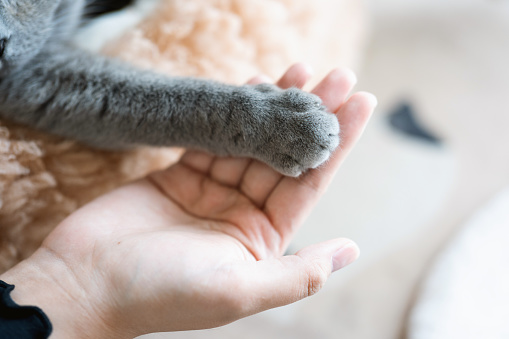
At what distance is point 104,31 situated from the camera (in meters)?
0.90

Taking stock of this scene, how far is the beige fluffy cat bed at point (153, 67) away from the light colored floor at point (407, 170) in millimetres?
353

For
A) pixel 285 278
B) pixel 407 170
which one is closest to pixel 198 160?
pixel 285 278

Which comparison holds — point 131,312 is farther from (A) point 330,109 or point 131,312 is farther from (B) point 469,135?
(B) point 469,135

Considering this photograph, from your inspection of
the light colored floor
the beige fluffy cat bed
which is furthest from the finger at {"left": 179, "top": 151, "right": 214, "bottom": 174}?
the light colored floor

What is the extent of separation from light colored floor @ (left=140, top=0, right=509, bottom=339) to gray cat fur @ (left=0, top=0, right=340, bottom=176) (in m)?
0.47

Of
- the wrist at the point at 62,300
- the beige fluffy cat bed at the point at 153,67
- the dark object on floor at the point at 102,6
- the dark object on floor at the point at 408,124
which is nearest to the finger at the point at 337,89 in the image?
the beige fluffy cat bed at the point at 153,67

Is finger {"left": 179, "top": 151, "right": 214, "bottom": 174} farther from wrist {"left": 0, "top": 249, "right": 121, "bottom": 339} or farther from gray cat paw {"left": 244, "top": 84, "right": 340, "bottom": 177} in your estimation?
wrist {"left": 0, "top": 249, "right": 121, "bottom": 339}

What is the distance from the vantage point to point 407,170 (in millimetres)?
1280

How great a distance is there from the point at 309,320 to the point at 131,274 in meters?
0.66

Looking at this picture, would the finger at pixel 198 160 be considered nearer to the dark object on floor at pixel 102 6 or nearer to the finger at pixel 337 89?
the finger at pixel 337 89

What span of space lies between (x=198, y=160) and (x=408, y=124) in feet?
2.84

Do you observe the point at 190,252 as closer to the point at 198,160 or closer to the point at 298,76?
the point at 198,160

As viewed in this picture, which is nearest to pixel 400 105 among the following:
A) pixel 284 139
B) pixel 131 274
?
pixel 284 139

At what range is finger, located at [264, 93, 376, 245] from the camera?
0.64 metres
